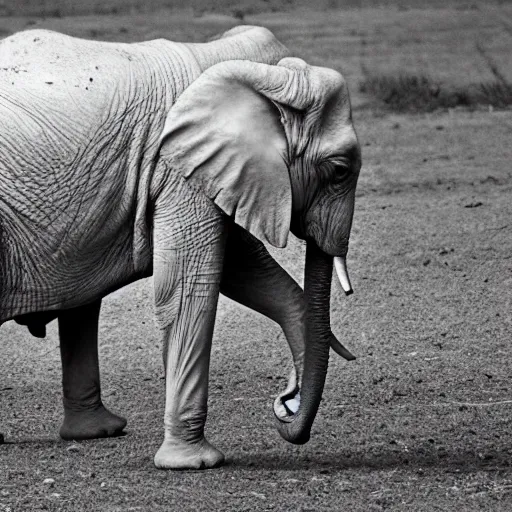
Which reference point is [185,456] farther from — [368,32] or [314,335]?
[368,32]

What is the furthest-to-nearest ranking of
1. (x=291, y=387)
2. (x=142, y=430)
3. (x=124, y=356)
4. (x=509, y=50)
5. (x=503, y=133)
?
(x=509, y=50)
(x=503, y=133)
(x=124, y=356)
(x=142, y=430)
(x=291, y=387)

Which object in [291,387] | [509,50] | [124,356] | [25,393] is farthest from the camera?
[509,50]

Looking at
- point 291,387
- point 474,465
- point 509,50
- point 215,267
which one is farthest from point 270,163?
point 509,50

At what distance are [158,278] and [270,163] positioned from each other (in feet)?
2.28

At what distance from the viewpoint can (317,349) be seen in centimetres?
687

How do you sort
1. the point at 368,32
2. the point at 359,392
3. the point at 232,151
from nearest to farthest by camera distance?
the point at 232,151
the point at 359,392
the point at 368,32

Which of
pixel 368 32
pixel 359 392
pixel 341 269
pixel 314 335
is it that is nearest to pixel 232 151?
pixel 341 269

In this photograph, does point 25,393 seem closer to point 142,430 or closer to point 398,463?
point 142,430

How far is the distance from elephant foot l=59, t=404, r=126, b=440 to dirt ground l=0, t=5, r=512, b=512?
0.30 feet

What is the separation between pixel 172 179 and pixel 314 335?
0.96 meters

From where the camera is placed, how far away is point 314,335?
6.87m

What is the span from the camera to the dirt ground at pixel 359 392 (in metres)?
6.48

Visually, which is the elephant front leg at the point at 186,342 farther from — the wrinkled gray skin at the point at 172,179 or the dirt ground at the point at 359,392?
the dirt ground at the point at 359,392

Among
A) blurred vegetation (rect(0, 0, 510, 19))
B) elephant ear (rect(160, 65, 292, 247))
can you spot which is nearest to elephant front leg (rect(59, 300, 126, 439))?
elephant ear (rect(160, 65, 292, 247))
